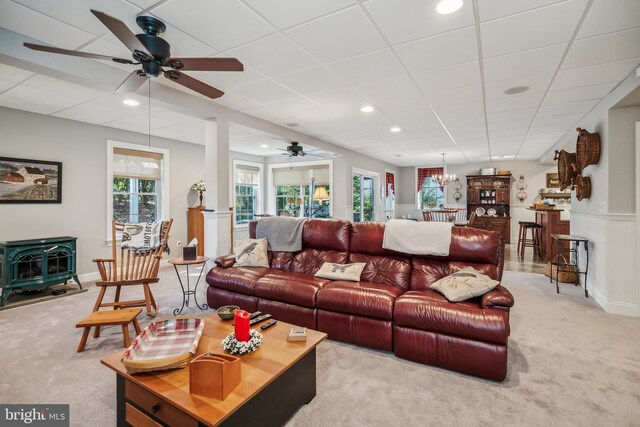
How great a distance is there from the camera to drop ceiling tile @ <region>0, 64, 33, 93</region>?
120 inches

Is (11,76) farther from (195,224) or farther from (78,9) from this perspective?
(195,224)

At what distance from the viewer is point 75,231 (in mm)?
4785

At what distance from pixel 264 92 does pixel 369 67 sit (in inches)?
52.9

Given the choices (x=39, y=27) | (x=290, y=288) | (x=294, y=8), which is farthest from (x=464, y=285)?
(x=39, y=27)

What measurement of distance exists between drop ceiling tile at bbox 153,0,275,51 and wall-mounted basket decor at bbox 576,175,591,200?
14.6ft

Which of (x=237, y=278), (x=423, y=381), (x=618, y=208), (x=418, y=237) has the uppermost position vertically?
(x=618, y=208)

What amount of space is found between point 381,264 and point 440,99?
2.27m

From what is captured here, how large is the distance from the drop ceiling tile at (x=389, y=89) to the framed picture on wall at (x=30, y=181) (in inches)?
179

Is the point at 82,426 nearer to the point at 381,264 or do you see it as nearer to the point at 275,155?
the point at 381,264

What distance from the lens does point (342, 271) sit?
3160 millimetres

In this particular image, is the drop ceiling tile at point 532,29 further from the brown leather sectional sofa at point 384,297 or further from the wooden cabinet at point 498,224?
the wooden cabinet at point 498,224

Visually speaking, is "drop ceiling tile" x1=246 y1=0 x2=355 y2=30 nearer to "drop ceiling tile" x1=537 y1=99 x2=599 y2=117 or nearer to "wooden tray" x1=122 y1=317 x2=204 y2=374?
"wooden tray" x1=122 y1=317 x2=204 y2=374

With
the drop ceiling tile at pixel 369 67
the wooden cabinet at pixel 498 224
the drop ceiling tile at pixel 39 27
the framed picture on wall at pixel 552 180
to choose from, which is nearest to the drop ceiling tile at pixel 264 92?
the drop ceiling tile at pixel 369 67

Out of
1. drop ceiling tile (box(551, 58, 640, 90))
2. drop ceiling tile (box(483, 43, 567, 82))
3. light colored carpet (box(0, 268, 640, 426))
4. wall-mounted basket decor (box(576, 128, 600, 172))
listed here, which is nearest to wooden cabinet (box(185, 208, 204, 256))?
light colored carpet (box(0, 268, 640, 426))
